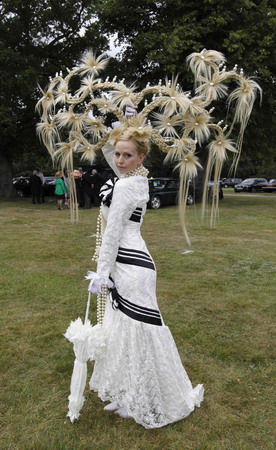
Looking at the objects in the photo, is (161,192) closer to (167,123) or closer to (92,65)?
(92,65)

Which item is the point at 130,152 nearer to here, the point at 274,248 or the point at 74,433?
the point at 74,433

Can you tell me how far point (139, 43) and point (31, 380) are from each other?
1762 centimetres

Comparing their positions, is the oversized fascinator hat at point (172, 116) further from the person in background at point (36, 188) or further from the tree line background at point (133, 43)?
the person in background at point (36, 188)

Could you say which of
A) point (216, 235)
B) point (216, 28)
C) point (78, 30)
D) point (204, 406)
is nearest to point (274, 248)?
point (216, 235)

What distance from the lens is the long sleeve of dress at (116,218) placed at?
106 inches

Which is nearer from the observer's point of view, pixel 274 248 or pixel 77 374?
pixel 77 374

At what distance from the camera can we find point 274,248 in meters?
9.40

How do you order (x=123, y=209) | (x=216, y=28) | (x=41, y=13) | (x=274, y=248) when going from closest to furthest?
(x=123, y=209), (x=274, y=248), (x=216, y=28), (x=41, y=13)

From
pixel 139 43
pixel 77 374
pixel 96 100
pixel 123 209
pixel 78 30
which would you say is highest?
pixel 78 30

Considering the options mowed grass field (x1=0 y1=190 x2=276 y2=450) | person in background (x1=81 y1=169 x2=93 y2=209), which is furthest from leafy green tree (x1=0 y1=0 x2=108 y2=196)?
mowed grass field (x1=0 y1=190 x2=276 y2=450)

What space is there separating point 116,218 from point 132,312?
0.68 metres

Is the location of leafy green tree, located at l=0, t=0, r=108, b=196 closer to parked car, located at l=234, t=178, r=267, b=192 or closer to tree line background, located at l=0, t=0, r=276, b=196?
tree line background, located at l=0, t=0, r=276, b=196

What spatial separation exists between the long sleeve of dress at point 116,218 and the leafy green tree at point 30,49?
17935 millimetres

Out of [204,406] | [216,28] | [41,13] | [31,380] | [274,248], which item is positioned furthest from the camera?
[41,13]
